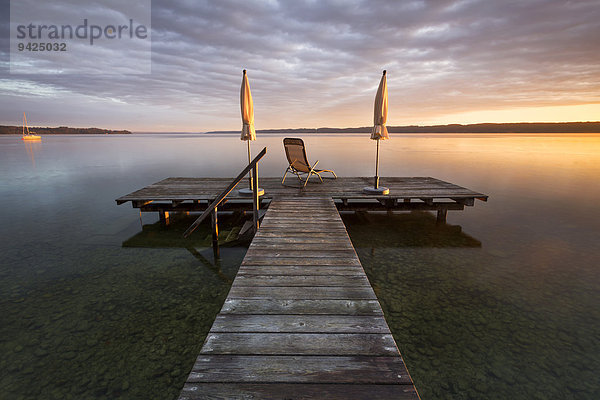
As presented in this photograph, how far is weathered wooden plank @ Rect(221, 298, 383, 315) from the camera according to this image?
7.52 ft

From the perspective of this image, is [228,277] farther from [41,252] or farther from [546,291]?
[546,291]

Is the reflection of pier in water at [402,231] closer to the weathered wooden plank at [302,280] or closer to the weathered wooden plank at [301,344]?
the weathered wooden plank at [302,280]

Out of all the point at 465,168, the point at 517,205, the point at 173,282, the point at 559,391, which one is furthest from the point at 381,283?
the point at 465,168

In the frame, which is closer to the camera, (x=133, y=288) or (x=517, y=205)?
(x=133, y=288)

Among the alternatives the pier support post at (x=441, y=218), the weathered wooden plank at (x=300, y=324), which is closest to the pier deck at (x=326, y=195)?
the pier support post at (x=441, y=218)

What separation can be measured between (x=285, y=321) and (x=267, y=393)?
0.64m

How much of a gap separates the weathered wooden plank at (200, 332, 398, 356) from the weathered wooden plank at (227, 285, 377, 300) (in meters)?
0.50

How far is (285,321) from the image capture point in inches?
85.7

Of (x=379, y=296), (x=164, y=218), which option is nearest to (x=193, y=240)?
(x=164, y=218)

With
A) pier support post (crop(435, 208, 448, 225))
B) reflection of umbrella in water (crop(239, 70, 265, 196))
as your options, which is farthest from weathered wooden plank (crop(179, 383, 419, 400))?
pier support post (crop(435, 208, 448, 225))

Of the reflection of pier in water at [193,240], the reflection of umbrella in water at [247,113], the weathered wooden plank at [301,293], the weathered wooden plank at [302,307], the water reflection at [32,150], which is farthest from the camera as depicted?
the water reflection at [32,150]

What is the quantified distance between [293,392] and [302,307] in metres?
0.83

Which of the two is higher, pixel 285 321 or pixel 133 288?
pixel 285 321

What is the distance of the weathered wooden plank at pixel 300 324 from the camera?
6.77ft
